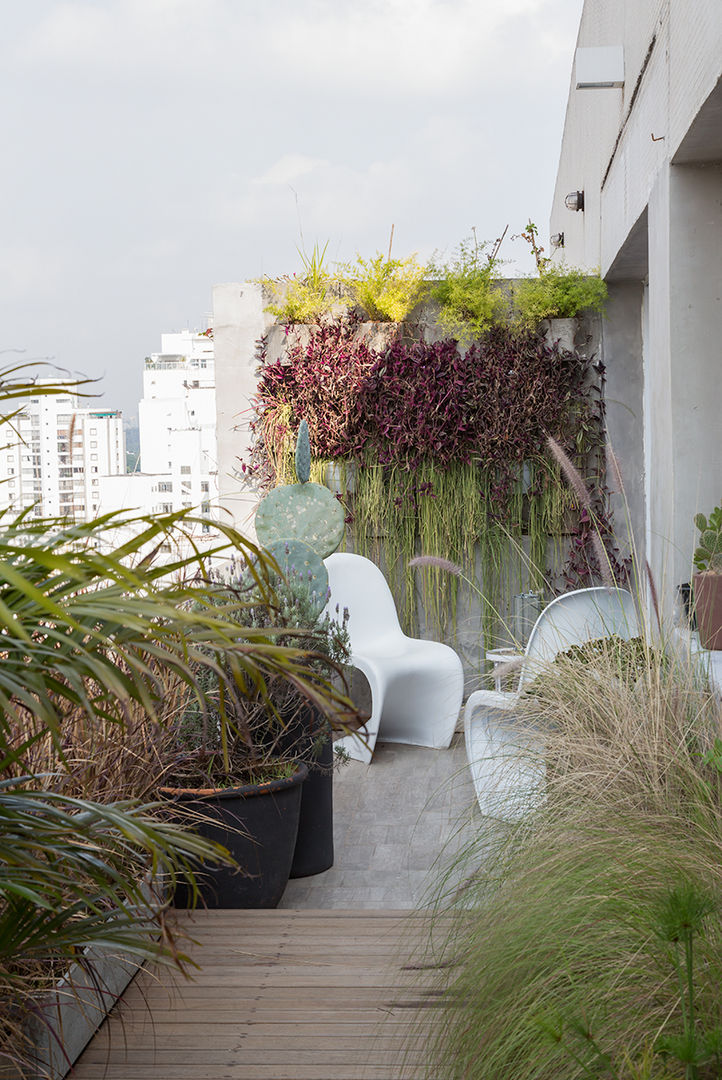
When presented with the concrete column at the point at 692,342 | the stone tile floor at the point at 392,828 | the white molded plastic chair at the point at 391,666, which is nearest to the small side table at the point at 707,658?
the concrete column at the point at 692,342

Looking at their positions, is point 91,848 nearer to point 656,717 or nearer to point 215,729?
point 656,717

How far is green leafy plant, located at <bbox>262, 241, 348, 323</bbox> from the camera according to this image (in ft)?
18.1

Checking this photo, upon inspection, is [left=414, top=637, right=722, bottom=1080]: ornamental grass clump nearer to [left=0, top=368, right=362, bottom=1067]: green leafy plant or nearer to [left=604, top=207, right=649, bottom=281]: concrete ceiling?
[left=0, top=368, right=362, bottom=1067]: green leafy plant

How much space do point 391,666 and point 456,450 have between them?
1.30 metres

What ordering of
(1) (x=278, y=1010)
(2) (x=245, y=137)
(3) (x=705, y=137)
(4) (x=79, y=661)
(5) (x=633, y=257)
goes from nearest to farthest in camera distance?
(4) (x=79, y=661)
(1) (x=278, y=1010)
(3) (x=705, y=137)
(5) (x=633, y=257)
(2) (x=245, y=137)

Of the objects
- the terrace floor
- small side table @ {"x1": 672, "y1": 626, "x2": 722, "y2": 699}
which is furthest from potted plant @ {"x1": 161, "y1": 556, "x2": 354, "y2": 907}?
small side table @ {"x1": 672, "y1": 626, "x2": 722, "y2": 699}

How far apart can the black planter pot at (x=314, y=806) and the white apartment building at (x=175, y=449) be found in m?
0.71

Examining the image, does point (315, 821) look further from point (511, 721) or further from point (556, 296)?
point (556, 296)

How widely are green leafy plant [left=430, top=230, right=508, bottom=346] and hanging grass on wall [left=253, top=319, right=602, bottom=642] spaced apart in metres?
0.10

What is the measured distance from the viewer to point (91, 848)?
1283 millimetres

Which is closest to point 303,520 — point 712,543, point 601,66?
point 712,543

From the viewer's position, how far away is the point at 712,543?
10.4 ft

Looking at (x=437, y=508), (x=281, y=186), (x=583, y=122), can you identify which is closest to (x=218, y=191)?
(x=583, y=122)

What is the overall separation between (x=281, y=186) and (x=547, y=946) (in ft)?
17.1
